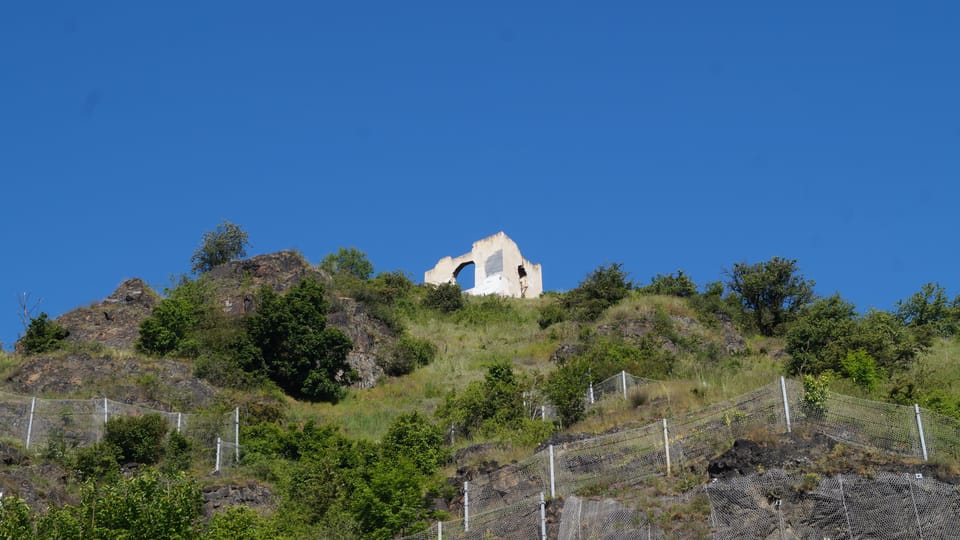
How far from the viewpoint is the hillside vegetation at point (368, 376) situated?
1113 inches

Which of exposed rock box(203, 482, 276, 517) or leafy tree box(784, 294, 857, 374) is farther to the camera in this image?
leafy tree box(784, 294, 857, 374)

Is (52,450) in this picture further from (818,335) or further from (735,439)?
(818,335)

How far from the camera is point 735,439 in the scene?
26594mm

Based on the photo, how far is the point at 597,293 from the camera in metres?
53.2

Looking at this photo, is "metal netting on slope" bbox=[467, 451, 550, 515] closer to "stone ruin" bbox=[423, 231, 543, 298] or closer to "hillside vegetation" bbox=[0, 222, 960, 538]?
"hillside vegetation" bbox=[0, 222, 960, 538]

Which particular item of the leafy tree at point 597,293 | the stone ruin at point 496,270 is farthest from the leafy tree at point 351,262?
the leafy tree at point 597,293

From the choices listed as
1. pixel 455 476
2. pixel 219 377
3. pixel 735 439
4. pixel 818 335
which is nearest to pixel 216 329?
pixel 219 377

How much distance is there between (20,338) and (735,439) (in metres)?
29.1

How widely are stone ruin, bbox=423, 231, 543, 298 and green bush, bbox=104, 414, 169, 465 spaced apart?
42.5 metres

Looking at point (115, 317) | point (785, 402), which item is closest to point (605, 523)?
point (785, 402)

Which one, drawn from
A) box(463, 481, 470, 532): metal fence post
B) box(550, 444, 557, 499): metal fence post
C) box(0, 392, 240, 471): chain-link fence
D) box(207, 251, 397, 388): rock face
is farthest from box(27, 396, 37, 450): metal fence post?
box(550, 444, 557, 499): metal fence post

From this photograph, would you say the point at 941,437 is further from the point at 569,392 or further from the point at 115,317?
the point at 115,317

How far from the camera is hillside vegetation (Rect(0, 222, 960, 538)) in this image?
28.3 m

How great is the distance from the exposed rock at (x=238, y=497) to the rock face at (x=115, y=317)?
1459cm
